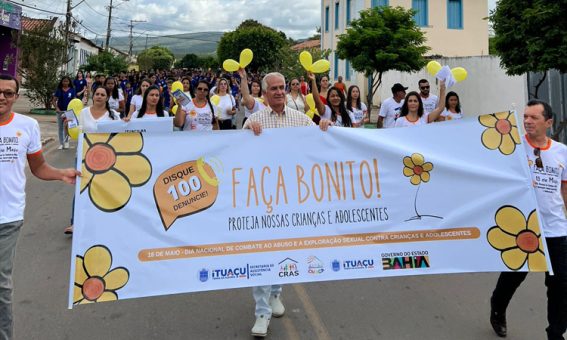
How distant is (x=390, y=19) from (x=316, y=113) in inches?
435

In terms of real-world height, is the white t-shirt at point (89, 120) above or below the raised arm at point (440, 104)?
below

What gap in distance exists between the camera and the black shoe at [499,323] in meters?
3.54

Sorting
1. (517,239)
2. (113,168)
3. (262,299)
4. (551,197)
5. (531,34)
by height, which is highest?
(531,34)

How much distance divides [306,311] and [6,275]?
223 cm

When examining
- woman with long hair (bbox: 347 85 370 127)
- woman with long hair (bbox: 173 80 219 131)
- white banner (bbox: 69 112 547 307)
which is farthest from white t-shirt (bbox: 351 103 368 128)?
white banner (bbox: 69 112 547 307)

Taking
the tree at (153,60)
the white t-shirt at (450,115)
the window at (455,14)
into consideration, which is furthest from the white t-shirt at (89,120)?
the tree at (153,60)

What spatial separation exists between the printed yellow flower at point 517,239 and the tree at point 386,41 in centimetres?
1343

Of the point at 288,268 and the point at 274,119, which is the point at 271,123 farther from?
the point at 288,268

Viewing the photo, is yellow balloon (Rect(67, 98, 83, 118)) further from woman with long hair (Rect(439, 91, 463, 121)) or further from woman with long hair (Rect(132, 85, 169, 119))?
woman with long hair (Rect(439, 91, 463, 121))

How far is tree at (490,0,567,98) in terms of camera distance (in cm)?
873

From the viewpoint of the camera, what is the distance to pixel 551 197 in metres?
3.33

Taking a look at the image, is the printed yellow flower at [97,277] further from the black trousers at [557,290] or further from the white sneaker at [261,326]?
the black trousers at [557,290]

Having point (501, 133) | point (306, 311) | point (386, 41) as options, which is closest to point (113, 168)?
point (306, 311)

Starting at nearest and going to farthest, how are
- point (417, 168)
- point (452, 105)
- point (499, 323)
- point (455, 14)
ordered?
point (499, 323) < point (417, 168) < point (452, 105) < point (455, 14)
